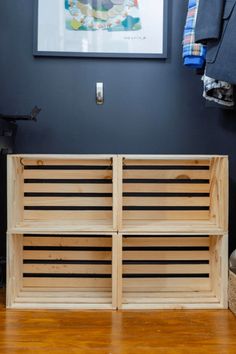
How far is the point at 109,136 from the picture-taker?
216 centimetres

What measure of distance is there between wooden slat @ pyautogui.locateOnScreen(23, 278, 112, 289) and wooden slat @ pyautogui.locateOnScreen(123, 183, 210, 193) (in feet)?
1.66

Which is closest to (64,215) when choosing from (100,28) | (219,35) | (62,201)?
(62,201)

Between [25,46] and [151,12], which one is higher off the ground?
[151,12]

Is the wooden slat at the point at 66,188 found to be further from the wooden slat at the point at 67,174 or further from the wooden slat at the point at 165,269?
the wooden slat at the point at 165,269

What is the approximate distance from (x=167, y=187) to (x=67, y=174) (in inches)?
21.2

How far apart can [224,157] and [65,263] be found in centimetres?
99

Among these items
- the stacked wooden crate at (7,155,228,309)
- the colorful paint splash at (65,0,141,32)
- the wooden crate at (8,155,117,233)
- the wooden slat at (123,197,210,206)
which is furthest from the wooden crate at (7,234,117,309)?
the colorful paint splash at (65,0,141,32)

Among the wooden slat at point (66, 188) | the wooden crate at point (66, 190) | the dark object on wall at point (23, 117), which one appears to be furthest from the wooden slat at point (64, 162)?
the dark object on wall at point (23, 117)

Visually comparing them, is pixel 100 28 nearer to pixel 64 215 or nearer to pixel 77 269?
pixel 64 215

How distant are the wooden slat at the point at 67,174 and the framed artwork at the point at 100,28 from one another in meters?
0.64

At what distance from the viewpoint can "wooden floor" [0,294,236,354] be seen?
4.79 ft

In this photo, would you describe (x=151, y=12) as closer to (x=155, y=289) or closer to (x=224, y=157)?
(x=224, y=157)

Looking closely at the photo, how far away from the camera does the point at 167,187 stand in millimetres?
2086

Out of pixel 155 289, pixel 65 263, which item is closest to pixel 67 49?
pixel 65 263
